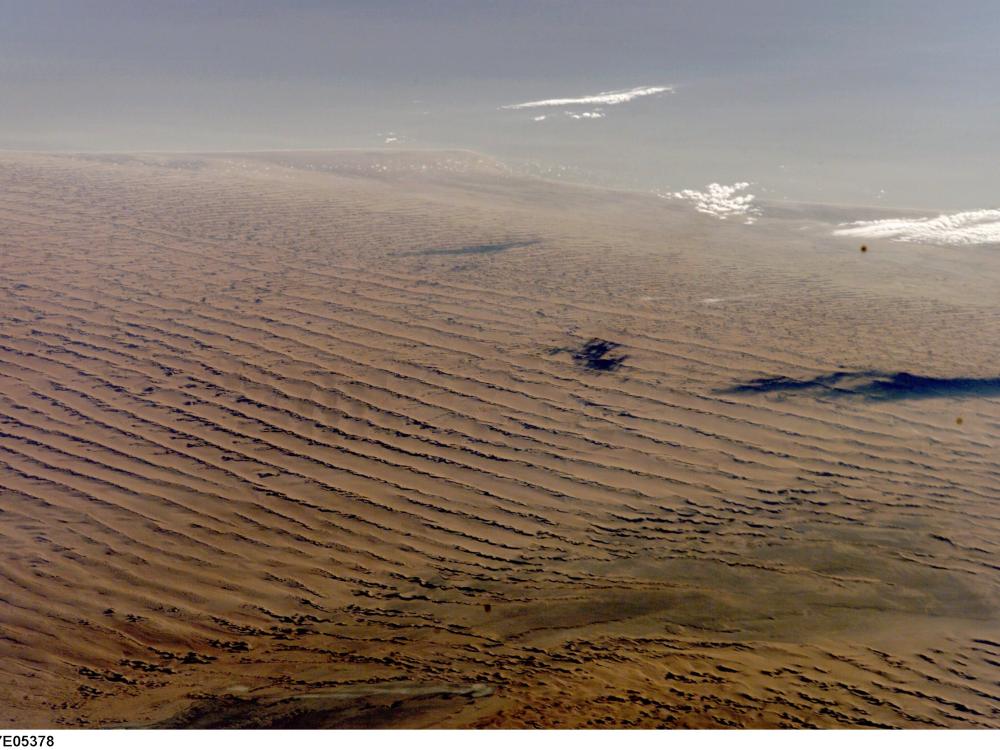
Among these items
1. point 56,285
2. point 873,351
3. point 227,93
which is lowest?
point 873,351

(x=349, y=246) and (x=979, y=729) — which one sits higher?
(x=349, y=246)

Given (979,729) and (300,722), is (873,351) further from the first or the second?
(300,722)

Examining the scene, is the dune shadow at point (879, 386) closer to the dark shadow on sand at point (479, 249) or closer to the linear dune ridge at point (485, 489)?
the linear dune ridge at point (485, 489)

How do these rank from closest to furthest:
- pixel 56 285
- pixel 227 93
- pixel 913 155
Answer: pixel 56 285 → pixel 913 155 → pixel 227 93

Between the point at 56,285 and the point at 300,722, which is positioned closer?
the point at 300,722

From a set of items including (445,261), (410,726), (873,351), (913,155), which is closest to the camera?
(410,726)

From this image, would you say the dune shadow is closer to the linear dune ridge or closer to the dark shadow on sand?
the linear dune ridge

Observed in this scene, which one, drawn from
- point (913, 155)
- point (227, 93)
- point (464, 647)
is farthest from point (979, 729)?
point (227, 93)
